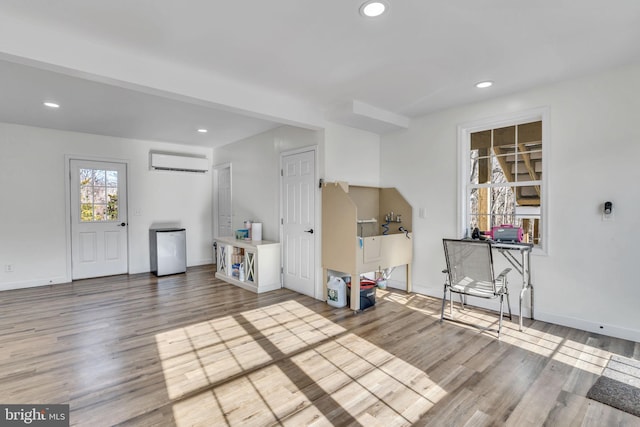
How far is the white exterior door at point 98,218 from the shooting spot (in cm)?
A: 519

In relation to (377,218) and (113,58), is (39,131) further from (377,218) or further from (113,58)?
(377,218)

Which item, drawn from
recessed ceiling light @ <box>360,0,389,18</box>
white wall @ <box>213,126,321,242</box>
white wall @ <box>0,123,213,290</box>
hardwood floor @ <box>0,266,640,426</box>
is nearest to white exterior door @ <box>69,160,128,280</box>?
white wall @ <box>0,123,213,290</box>

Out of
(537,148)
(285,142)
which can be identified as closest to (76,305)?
(285,142)

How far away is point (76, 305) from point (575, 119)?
5.94m

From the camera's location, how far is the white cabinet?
4.46m

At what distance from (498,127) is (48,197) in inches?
256

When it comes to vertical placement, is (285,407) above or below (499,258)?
below

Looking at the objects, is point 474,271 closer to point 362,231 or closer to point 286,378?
point 362,231

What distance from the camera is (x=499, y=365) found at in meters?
2.39

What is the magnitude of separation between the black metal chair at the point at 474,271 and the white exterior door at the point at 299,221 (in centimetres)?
173

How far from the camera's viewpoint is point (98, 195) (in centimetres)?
540

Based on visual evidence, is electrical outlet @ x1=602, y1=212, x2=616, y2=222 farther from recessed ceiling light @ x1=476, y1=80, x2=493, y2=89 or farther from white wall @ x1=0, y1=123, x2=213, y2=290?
white wall @ x1=0, y1=123, x2=213, y2=290

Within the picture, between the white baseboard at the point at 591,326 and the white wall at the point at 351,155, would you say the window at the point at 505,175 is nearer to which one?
the white baseboard at the point at 591,326

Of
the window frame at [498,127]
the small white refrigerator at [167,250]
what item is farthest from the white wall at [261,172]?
the window frame at [498,127]
